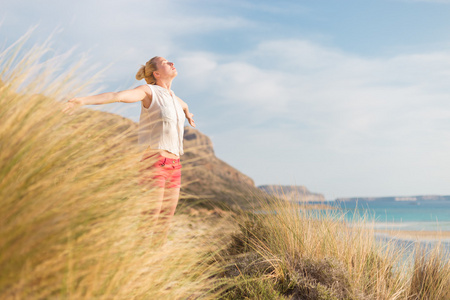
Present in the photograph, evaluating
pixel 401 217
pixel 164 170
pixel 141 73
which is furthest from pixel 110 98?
pixel 401 217

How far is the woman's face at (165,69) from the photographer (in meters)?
3.79

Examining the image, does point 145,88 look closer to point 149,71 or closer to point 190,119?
point 149,71

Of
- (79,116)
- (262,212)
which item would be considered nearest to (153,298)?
(79,116)

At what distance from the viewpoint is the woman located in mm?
3141

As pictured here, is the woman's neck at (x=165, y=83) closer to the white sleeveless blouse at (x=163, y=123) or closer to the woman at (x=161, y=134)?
the woman at (x=161, y=134)

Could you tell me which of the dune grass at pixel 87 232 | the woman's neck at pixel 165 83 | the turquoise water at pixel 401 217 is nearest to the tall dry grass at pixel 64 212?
the dune grass at pixel 87 232

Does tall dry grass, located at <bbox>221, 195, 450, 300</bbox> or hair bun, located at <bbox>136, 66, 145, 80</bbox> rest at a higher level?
hair bun, located at <bbox>136, 66, 145, 80</bbox>

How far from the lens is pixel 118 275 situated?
6.79ft

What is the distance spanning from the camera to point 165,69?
3.79 metres

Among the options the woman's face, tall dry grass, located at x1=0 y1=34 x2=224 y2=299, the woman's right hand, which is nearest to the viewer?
tall dry grass, located at x1=0 y1=34 x2=224 y2=299

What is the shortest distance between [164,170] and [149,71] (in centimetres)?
114

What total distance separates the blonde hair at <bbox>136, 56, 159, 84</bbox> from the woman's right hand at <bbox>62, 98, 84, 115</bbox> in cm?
118

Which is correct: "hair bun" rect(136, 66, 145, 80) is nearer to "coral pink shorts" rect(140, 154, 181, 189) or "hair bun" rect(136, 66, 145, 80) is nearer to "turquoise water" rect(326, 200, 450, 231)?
"coral pink shorts" rect(140, 154, 181, 189)

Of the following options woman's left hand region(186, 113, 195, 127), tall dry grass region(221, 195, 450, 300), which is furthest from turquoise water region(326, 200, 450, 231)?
woman's left hand region(186, 113, 195, 127)
